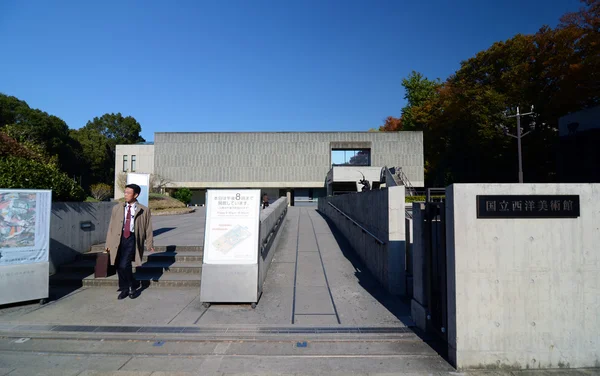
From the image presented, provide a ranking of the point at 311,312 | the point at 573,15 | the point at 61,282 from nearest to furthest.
→ the point at 311,312, the point at 61,282, the point at 573,15

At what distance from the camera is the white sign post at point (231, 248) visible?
18.4ft

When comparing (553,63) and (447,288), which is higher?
(553,63)

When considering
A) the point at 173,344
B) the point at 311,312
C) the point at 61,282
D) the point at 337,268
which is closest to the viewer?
the point at 173,344

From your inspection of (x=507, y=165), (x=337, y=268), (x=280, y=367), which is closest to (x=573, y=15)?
(x=507, y=165)

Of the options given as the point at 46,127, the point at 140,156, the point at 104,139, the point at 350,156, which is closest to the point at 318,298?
the point at 350,156

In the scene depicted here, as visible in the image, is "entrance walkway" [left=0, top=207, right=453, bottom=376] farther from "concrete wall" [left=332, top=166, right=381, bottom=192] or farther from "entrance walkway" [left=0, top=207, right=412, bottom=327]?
"concrete wall" [left=332, top=166, right=381, bottom=192]

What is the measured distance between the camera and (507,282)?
3721mm

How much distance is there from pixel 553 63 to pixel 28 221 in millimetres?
33900

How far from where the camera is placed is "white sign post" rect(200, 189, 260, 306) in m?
→ 5.61

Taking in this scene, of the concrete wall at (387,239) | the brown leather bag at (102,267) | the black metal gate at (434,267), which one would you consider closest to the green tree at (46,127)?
the brown leather bag at (102,267)

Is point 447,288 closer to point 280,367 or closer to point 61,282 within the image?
point 280,367

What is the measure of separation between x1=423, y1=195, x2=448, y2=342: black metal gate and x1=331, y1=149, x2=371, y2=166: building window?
43876 millimetres

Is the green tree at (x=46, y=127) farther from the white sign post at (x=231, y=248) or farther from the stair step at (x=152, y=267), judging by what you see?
the white sign post at (x=231, y=248)

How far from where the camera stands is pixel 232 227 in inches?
229
